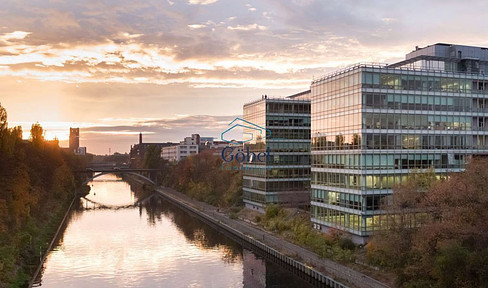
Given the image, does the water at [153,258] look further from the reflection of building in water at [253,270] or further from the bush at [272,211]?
the bush at [272,211]

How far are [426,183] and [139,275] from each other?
134 feet

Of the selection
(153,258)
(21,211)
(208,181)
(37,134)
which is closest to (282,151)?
(153,258)

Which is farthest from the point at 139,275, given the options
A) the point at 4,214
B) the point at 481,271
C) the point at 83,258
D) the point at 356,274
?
the point at 481,271

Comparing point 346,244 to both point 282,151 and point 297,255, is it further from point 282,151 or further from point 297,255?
point 282,151

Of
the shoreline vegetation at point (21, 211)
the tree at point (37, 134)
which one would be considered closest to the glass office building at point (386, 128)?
the shoreline vegetation at point (21, 211)

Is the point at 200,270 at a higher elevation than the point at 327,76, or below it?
below

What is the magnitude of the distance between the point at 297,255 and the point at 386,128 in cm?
2219

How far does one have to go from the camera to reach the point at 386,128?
66.1m

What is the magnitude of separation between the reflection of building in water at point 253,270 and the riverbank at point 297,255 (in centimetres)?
266

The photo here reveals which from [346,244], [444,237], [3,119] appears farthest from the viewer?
[3,119]

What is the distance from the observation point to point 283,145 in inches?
3912

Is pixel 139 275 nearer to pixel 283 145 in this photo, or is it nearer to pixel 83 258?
pixel 83 258

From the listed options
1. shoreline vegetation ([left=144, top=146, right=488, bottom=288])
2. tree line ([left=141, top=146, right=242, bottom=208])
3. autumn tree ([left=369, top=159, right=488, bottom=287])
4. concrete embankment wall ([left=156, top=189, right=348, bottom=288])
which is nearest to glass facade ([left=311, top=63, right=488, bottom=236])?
shoreline vegetation ([left=144, top=146, right=488, bottom=288])

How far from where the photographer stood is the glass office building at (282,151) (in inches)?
3863
